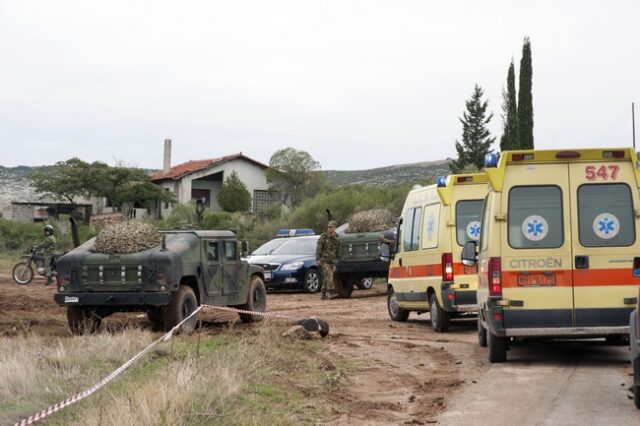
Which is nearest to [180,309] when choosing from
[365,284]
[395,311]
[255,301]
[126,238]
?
[126,238]

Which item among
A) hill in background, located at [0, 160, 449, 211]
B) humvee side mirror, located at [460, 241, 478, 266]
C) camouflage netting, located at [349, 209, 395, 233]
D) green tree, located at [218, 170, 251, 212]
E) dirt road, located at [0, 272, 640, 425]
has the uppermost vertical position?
hill in background, located at [0, 160, 449, 211]

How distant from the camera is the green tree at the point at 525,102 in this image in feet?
178

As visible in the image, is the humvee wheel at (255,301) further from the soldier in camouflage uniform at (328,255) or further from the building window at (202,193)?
the building window at (202,193)

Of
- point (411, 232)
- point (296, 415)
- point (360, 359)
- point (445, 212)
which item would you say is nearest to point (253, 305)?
point (411, 232)

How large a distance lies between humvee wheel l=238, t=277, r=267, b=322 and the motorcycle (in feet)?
44.5

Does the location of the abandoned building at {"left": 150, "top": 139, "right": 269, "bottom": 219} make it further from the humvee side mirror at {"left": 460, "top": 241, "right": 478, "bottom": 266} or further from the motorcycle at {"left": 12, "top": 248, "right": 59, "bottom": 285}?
the humvee side mirror at {"left": 460, "top": 241, "right": 478, "bottom": 266}

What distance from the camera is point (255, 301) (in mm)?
18641

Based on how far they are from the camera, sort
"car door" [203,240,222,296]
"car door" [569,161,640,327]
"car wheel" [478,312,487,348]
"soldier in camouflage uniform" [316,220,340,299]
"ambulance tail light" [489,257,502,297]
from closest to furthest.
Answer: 1. "car door" [569,161,640,327]
2. "ambulance tail light" [489,257,502,297]
3. "car wheel" [478,312,487,348]
4. "car door" [203,240,222,296]
5. "soldier in camouflage uniform" [316,220,340,299]

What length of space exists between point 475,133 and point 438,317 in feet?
238

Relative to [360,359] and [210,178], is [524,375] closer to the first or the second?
[360,359]

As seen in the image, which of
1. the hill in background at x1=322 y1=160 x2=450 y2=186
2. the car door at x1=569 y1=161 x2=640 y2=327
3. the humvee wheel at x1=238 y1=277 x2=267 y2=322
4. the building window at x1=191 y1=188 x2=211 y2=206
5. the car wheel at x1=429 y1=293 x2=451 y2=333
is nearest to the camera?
the car door at x1=569 y1=161 x2=640 y2=327

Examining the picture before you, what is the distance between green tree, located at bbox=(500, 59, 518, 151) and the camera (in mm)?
54906

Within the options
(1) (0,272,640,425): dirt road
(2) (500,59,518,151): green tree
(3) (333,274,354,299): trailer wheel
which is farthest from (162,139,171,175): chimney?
(1) (0,272,640,425): dirt road

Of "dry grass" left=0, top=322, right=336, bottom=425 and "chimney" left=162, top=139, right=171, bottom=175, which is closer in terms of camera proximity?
"dry grass" left=0, top=322, right=336, bottom=425
